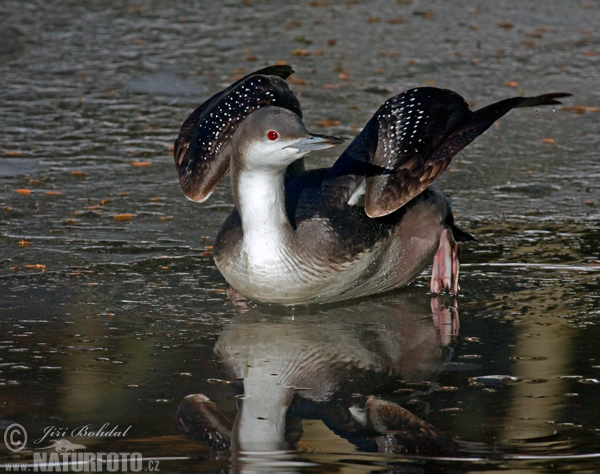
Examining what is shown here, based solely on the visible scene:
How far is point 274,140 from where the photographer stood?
538 cm

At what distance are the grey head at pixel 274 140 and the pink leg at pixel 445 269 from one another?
1.07 m

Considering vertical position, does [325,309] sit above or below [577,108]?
below

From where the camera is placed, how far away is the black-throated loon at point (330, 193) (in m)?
5.53

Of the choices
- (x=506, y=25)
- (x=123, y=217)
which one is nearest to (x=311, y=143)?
(x=123, y=217)

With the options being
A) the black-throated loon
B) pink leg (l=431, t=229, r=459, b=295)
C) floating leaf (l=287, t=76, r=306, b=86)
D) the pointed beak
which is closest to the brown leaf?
floating leaf (l=287, t=76, r=306, b=86)

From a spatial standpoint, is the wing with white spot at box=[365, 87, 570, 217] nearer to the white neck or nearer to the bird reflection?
the white neck

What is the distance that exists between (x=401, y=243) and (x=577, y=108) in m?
4.32

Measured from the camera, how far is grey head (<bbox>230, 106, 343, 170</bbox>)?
534 centimetres

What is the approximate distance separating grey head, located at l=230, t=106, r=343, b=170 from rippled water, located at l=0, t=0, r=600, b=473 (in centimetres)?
83

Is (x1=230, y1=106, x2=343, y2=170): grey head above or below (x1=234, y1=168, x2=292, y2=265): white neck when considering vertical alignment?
above

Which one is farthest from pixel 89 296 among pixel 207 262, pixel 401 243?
pixel 401 243

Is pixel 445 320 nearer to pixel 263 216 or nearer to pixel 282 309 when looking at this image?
pixel 282 309

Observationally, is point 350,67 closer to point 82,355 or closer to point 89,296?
point 89,296

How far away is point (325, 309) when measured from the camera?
5730 mm
